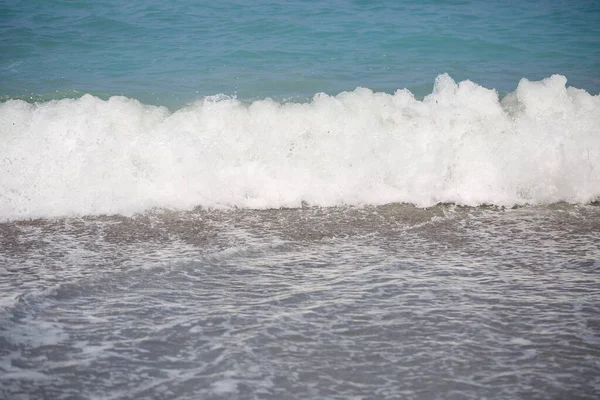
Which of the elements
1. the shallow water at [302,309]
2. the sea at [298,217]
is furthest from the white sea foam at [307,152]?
the shallow water at [302,309]

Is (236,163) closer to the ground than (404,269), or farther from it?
farther from it

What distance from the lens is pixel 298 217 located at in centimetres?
535

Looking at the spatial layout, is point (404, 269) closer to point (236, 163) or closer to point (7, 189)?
point (236, 163)

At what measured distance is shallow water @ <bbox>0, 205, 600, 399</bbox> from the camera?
275 centimetres

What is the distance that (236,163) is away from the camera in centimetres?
616

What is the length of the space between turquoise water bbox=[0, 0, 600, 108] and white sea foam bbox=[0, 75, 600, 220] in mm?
2235

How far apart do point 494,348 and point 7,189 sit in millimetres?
4442

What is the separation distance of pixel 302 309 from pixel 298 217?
197cm

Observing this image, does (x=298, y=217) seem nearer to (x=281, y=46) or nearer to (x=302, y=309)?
(x=302, y=309)

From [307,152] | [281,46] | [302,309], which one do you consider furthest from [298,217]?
[281,46]

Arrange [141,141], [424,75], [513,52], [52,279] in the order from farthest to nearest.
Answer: [513,52] < [424,75] < [141,141] < [52,279]

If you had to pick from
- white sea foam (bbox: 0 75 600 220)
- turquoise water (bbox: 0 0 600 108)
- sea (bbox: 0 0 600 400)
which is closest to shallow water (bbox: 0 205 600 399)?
sea (bbox: 0 0 600 400)

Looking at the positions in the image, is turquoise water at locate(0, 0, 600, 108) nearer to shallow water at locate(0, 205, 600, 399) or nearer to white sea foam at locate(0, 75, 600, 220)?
white sea foam at locate(0, 75, 600, 220)

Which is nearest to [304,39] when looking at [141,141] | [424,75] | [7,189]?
[424,75]
